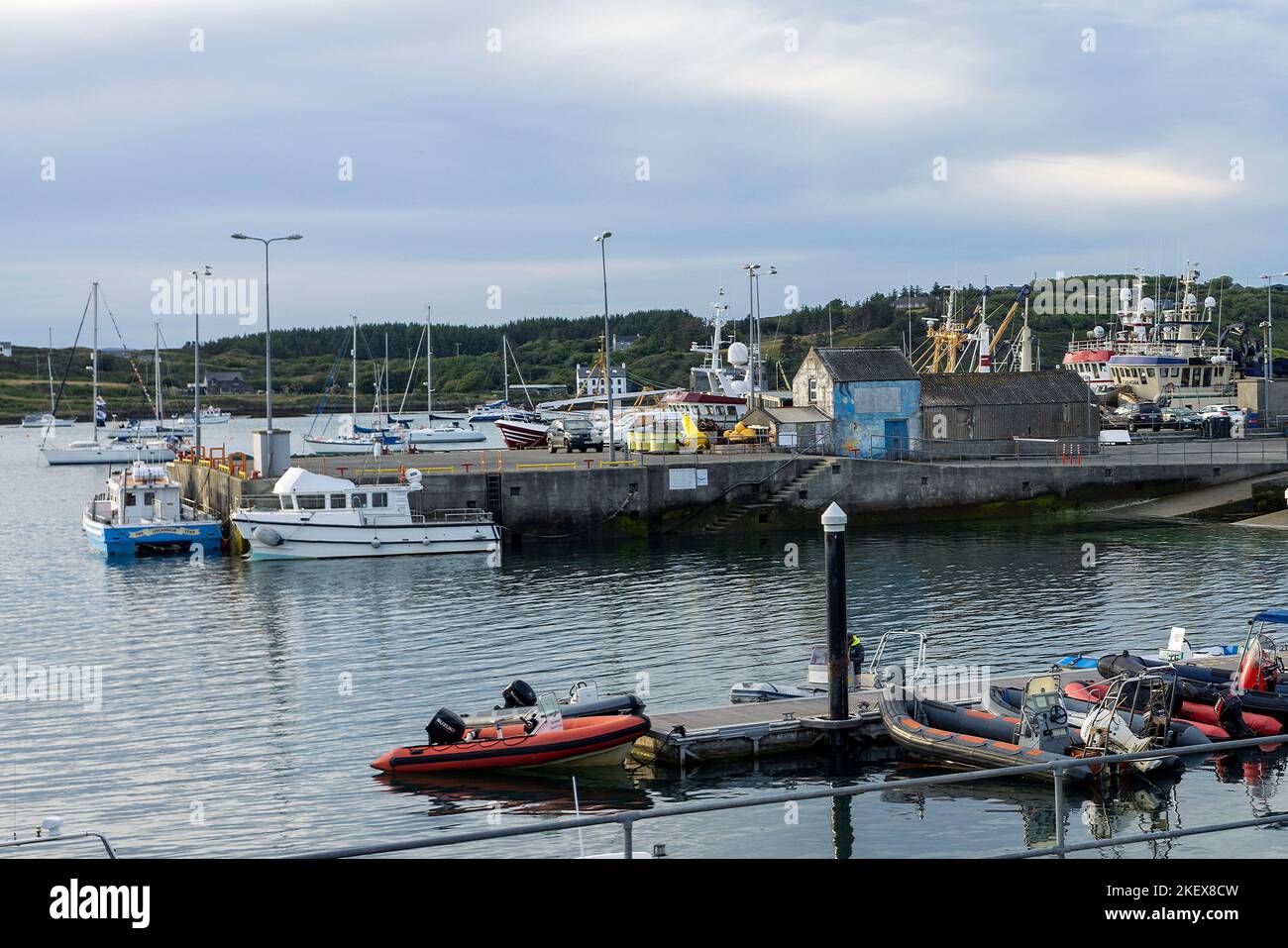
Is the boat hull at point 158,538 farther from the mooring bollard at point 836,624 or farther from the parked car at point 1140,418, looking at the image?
the parked car at point 1140,418

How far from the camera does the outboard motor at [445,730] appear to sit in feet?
74.7

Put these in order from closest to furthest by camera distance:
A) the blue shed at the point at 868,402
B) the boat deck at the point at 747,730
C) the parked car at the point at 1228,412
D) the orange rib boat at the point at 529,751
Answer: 1. the orange rib boat at the point at 529,751
2. the boat deck at the point at 747,730
3. the blue shed at the point at 868,402
4. the parked car at the point at 1228,412

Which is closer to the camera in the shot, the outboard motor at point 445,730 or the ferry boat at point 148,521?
the outboard motor at point 445,730

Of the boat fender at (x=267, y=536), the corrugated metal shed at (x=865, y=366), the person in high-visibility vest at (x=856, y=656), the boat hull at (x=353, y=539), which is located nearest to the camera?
the person in high-visibility vest at (x=856, y=656)

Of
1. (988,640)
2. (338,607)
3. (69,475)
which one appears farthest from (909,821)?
(69,475)

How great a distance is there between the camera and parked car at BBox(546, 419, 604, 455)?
68.1 m

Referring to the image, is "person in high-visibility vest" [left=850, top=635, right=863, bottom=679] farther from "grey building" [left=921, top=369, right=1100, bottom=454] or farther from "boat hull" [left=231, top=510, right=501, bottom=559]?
"grey building" [left=921, top=369, right=1100, bottom=454]

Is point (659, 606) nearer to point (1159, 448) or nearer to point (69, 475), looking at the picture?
point (1159, 448)

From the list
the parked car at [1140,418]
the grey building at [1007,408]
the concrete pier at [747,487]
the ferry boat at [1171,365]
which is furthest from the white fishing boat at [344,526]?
the ferry boat at [1171,365]

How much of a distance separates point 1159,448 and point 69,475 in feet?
257

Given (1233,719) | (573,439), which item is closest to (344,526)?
(573,439)

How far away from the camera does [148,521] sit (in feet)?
173

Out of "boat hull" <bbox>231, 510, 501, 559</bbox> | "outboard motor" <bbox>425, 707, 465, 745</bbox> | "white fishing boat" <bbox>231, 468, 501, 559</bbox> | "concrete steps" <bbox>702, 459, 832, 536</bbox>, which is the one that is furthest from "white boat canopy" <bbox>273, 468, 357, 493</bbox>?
"outboard motor" <bbox>425, 707, 465, 745</bbox>

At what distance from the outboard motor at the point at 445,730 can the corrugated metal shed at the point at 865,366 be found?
4107 centimetres
